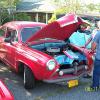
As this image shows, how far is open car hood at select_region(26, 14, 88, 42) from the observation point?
23.3 feet

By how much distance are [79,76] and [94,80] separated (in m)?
0.38

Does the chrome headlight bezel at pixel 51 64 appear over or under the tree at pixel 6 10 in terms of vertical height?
over

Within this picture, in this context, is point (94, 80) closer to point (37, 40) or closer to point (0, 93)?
point (37, 40)

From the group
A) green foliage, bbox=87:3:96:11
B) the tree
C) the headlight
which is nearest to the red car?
the headlight

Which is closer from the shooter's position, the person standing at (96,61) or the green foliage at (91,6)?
the person standing at (96,61)

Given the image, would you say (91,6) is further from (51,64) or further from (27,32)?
(51,64)

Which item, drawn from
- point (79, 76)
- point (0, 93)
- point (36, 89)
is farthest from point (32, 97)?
point (0, 93)

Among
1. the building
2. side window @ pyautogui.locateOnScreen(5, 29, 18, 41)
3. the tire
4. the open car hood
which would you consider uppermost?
the open car hood

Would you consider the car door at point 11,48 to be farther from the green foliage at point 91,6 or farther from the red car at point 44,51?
the green foliage at point 91,6

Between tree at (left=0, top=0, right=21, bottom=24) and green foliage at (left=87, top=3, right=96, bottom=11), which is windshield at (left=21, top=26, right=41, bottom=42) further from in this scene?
green foliage at (left=87, top=3, right=96, bottom=11)

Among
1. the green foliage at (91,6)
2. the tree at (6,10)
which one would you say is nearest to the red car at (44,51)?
the tree at (6,10)

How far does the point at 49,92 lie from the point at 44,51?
111cm

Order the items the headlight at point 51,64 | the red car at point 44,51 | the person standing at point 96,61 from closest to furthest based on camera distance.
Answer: the headlight at point 51,64 → the red car at point 44,51 → the person standing at point 96,61

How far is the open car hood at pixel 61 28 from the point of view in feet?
23.3
